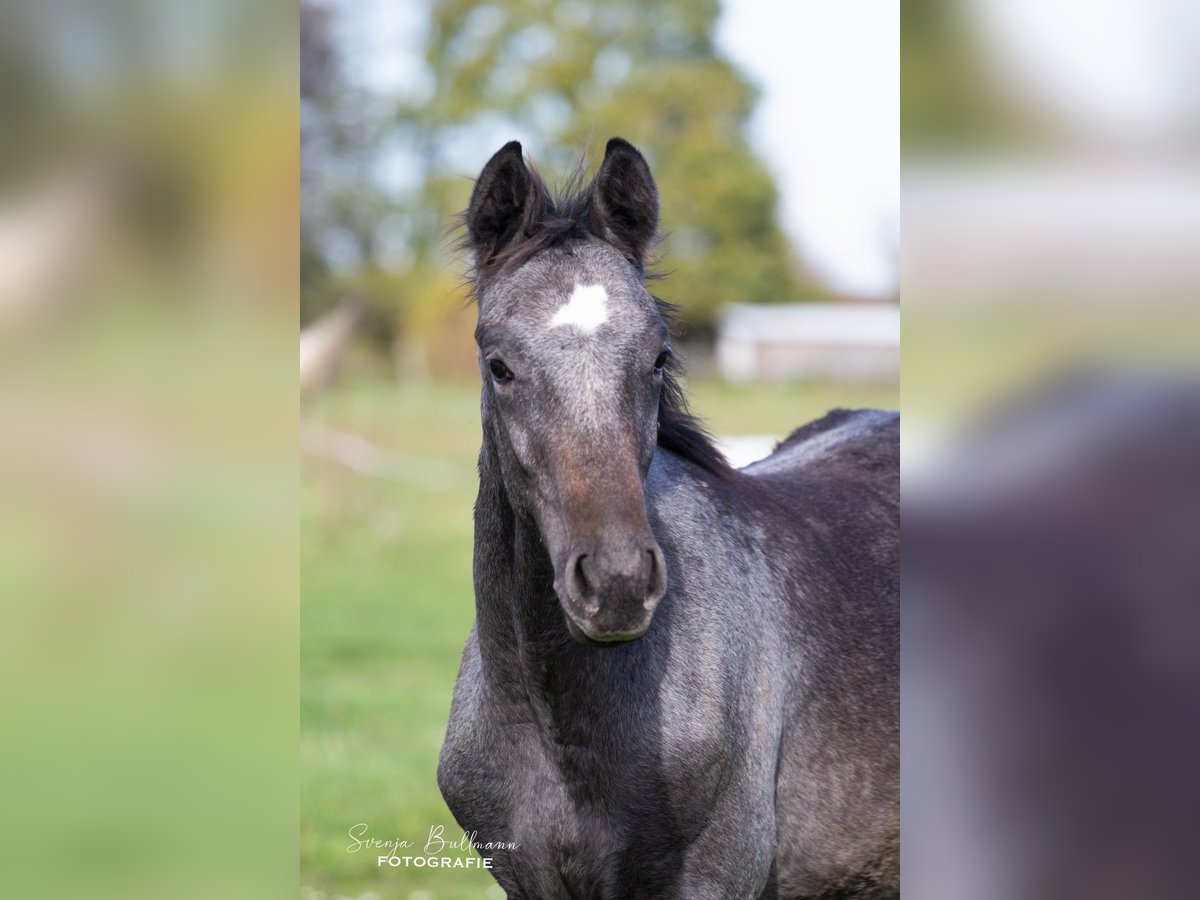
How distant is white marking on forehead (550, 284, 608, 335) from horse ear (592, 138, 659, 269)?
277mm

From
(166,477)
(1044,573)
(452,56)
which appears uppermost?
(452,56)

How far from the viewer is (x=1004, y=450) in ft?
5.01

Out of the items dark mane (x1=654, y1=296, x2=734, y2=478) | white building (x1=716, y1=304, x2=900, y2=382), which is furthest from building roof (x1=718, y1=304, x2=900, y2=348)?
dark mane (x1=654, y1=296, x2=734, y2=478)

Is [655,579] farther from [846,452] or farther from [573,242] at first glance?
[846,452]

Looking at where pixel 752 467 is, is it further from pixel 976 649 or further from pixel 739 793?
pixel 976 649

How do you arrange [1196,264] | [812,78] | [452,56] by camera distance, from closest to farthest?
[1196,264], [812,78], [452,56]

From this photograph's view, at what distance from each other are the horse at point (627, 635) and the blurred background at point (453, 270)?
12.9 inches

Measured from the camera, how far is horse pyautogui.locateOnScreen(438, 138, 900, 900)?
2145 millimetres

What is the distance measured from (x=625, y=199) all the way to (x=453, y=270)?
1.19 metres

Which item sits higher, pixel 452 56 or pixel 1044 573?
pixel 452 56

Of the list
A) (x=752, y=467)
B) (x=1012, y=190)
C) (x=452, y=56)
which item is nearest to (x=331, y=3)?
(x=452, y=56)

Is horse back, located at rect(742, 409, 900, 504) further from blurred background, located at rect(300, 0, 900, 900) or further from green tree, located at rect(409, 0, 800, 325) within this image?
green tree, located at rect(409, 0, 800, 325)

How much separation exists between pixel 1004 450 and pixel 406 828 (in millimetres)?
2604

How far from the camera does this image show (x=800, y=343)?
6746mm
